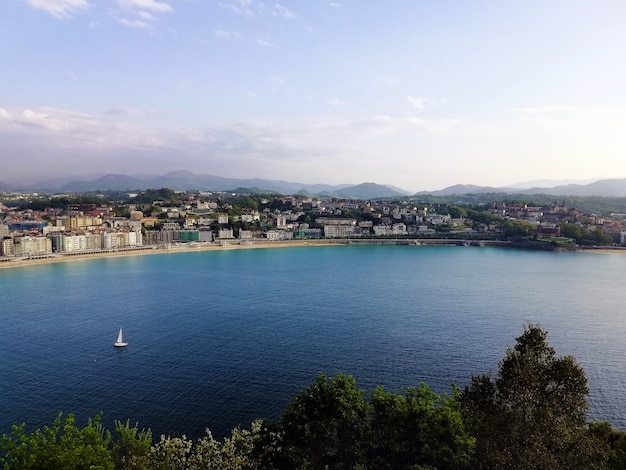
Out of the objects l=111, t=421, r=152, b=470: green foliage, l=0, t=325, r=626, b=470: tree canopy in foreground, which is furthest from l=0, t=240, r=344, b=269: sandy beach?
l=0, t=325, r=626, b=470: tree canopy in foreground

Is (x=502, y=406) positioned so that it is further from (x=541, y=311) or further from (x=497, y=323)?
(x=541, y=311)

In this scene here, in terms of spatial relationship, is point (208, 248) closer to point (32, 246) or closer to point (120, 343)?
point (32, 246)

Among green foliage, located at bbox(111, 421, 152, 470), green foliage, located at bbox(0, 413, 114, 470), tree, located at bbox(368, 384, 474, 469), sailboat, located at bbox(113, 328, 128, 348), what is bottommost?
sailboat, located at bbox(113, 328, 128, 348)

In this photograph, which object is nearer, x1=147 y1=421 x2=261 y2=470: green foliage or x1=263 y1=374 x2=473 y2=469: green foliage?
x1=263 y1=374 x2=473 y2=469: green foliage

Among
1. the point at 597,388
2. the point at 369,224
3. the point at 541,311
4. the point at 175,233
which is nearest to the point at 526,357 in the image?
the point at 597,388

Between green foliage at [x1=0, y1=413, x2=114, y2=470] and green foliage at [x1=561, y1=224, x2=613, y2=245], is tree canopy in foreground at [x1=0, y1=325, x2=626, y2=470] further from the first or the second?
green foliage at [x1=561, y1=224, x2=613, y2=245]

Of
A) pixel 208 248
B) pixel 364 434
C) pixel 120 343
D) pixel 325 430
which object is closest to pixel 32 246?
pixel 208 248

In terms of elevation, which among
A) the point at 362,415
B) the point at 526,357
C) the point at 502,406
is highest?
the point at 526,357
